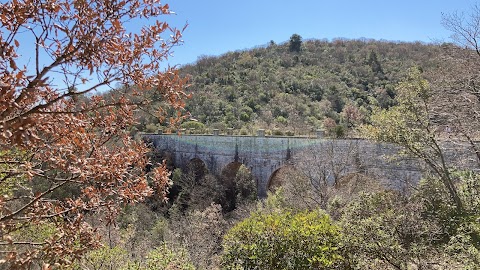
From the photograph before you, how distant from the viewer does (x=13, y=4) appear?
64.7 inches

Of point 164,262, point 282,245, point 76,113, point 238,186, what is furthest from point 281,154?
point 76,113

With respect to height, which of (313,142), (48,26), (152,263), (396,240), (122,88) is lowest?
(152,263)

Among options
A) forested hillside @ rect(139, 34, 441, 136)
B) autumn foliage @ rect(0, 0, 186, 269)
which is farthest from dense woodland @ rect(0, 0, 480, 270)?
forested hillside @ rect(139, 34, 441, 136)

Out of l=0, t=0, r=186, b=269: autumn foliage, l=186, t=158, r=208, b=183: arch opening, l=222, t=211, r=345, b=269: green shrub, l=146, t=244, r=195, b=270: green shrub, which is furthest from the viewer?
l=186, t=158, r=208, b=183: arch opening

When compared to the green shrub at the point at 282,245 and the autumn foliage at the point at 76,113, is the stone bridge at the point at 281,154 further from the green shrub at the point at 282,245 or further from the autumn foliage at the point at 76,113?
the autumn foliage at the point at 76,113

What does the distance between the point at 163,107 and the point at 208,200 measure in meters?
16.0

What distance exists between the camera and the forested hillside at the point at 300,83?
25938 millimetres

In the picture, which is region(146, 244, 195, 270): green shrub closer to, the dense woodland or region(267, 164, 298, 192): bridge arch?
the dense woodland

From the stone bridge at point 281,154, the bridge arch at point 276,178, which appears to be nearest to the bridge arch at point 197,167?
the stone bridge at point 281,154

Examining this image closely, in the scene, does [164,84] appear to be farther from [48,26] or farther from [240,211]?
[240,211]

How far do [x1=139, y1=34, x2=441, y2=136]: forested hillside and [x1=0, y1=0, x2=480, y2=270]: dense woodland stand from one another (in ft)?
17.3

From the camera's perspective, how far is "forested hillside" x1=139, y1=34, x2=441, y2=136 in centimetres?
2594

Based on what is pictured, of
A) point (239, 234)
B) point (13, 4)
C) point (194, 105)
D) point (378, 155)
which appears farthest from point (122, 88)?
point (194, 105)

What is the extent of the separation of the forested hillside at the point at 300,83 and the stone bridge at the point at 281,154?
6.74 ft
